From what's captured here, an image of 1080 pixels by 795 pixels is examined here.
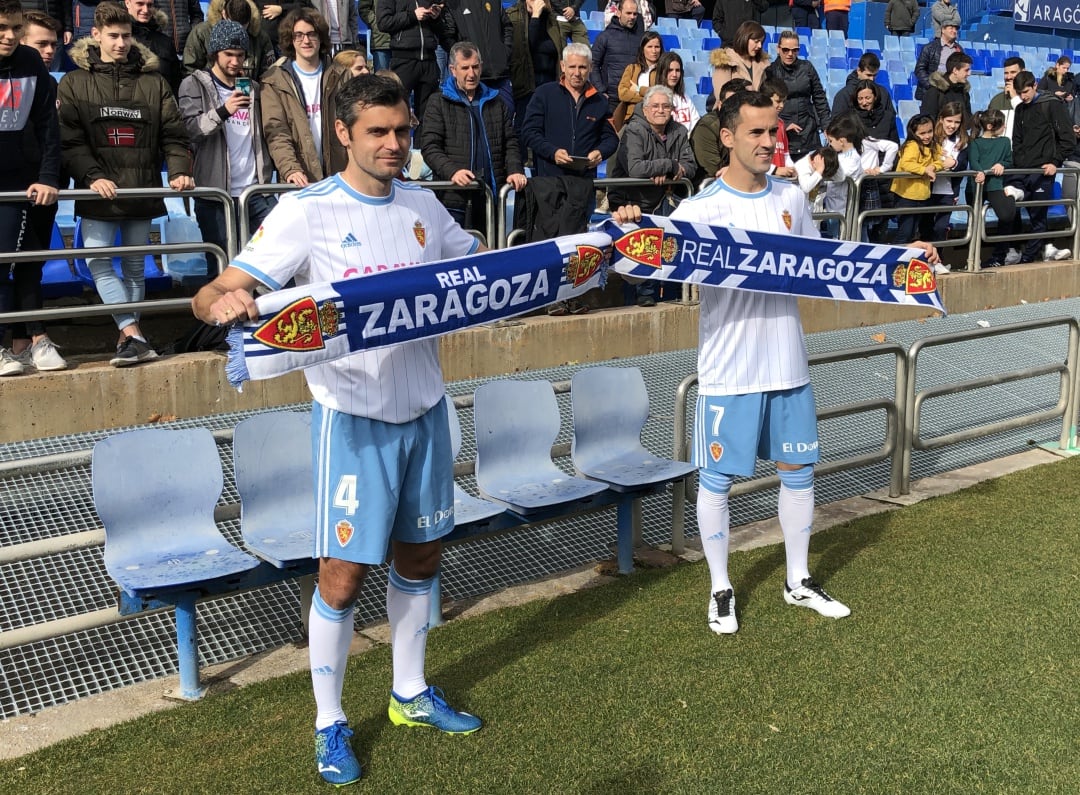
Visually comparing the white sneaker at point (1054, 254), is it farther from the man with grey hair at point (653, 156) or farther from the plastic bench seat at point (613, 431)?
the plastic bench seat at point (613, 431)

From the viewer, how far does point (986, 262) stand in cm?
1252

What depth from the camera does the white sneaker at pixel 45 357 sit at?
620 cm

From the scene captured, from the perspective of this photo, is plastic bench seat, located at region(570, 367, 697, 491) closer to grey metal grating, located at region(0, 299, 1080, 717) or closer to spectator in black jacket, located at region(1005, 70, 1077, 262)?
grey metal grating, located at region(0, 299, 1080, 717)

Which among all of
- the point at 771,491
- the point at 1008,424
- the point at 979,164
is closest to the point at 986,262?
the point at 979,164

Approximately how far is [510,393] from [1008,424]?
142 inches

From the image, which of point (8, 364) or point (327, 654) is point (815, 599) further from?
point (8, 364)

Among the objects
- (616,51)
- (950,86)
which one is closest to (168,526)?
(616,51)

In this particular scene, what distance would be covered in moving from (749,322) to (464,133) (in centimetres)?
388

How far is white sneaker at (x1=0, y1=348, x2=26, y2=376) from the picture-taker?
6.00m

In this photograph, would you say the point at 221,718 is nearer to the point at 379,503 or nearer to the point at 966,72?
the point at 379,503

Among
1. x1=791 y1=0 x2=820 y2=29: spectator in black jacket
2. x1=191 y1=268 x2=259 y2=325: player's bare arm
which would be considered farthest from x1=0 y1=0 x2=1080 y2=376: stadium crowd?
x1=791 y1=0 x2=820 y2=29: spectator in black jacket

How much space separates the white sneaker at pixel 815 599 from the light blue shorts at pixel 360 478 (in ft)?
6.49

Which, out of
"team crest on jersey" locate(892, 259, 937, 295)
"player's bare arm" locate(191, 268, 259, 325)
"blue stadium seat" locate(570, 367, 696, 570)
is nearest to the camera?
"player's bare arm" locate(191, 268, 259, 325)

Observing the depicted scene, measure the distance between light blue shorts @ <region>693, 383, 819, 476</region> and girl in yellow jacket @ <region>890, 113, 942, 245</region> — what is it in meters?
6.78
